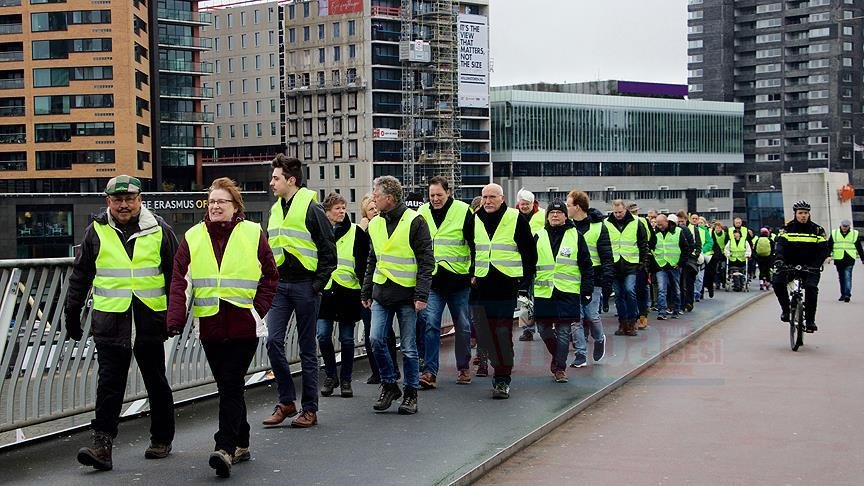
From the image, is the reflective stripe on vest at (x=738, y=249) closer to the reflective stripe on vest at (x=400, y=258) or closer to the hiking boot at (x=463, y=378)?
the hiking boot at (x=463, y=378)

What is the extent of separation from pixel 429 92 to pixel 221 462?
116 m

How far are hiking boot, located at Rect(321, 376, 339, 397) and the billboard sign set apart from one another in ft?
372

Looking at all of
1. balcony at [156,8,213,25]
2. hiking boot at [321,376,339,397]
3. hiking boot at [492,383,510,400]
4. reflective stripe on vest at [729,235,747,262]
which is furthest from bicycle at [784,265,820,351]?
balcony at [156,8,213,25]

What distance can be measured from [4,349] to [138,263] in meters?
1.24

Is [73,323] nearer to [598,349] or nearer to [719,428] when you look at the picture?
[719,428]

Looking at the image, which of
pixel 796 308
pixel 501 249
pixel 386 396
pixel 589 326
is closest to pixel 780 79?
pixel 796 308

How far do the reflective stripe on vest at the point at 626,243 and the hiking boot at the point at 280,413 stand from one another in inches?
350

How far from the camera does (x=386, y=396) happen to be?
407 inches

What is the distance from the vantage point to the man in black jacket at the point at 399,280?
33.5 ft

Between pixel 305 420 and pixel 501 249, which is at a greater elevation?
pixel 501 249

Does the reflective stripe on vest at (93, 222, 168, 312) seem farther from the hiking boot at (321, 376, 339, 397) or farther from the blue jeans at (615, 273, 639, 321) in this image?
the blue jeans at (615, 273, 639, 321)

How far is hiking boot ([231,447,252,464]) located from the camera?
811cm

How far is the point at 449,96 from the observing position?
123 m

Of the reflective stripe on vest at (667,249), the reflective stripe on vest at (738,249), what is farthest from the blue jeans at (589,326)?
the reflective stripe on vest at (738,249)
